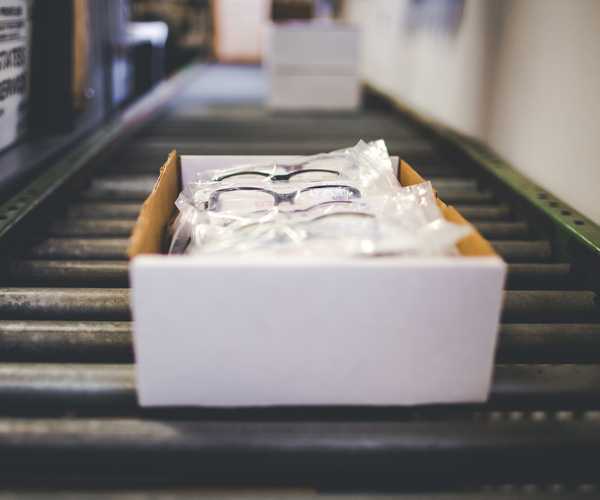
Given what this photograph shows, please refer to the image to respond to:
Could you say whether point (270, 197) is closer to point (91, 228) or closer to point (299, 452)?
point (299, 452)

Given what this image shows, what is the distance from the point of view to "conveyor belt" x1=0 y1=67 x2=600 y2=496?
0.94m

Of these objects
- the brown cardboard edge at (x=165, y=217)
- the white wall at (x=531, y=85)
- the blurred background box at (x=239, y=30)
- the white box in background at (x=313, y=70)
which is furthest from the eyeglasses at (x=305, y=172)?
the blurred background box at (x=239, y=30)

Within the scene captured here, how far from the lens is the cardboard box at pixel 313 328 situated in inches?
33.5

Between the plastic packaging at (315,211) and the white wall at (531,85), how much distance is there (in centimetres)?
71

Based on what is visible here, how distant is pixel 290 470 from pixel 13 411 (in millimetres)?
501

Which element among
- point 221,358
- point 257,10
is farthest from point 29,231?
point 257,10


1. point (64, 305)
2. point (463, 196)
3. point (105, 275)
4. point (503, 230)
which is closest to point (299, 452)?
point (64, 305)

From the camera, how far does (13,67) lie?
2.21 meters

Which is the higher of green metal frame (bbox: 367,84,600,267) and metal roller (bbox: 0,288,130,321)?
green metal frame (bbox: 367,84,600,267)

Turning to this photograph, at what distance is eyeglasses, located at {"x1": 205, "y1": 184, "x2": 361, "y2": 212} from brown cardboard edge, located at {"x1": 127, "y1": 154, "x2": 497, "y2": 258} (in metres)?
0.09

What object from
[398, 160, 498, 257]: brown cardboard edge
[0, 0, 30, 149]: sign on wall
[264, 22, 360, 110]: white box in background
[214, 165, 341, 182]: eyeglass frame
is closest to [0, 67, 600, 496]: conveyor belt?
[398, 160, 498, 257]: brown cardboard edge

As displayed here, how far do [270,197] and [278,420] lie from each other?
0.44 meters

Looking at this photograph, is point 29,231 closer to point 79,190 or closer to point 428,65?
point 79,190

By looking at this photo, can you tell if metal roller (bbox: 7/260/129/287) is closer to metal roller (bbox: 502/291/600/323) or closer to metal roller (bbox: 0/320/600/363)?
metal roller (bbox: 0/320/600/363)
